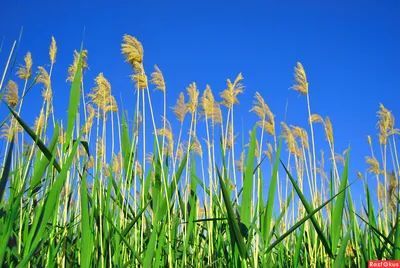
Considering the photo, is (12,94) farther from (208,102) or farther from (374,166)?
(374,166)

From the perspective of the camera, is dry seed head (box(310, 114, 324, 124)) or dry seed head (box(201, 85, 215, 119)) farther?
dry seed head (box(310, 114, 324, 124))

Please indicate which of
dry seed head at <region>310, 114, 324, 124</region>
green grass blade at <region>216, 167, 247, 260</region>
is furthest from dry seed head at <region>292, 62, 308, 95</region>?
green grass blade at <region>216, 167, 247, 260</region>

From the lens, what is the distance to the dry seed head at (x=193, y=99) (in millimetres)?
3031

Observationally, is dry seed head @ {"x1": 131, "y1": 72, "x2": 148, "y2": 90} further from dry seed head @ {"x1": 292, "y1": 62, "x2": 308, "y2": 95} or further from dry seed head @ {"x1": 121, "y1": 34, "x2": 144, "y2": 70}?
dry seed head @ {"x1": 292, "y1": 62, "x2": 308, "y2": 95}

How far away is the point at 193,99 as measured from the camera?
3.04m

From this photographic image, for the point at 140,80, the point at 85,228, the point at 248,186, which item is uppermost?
the point at 140,80

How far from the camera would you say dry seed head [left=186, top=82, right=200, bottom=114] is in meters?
3.03

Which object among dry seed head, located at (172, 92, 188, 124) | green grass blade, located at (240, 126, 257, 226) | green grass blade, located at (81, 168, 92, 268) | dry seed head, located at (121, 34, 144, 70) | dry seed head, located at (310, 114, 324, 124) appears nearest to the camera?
green grass blade, located at (81, 168, 92, 268)

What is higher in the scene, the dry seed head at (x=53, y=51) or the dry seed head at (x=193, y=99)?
the dry seed head at (x=53, y=51)

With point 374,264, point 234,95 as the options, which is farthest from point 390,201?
point 234,95

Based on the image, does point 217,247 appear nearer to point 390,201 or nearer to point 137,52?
point 137,52

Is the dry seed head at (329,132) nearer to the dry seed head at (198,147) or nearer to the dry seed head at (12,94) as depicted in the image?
the dry seed head at (198,147)

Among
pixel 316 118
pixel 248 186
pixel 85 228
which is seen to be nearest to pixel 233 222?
pixel 248 186

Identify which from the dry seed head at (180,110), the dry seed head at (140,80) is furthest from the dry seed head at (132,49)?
the dry seed head at (180,110)
